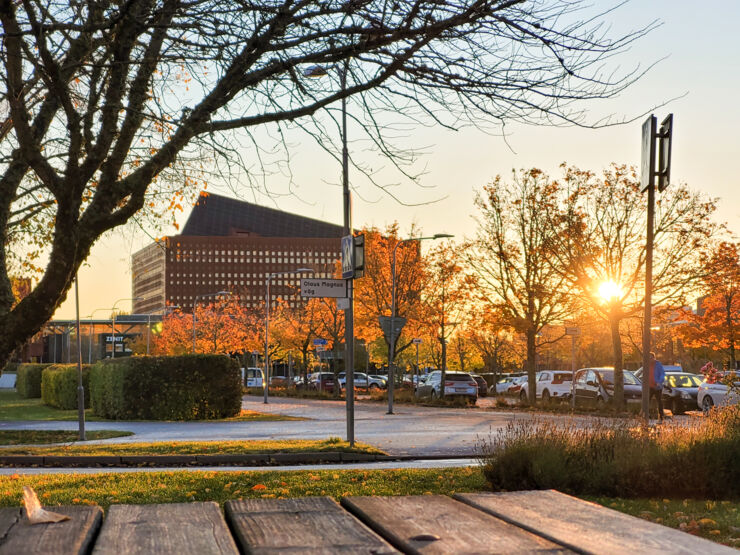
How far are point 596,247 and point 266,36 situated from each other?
30.8 metres

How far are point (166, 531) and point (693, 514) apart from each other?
19.9 ft

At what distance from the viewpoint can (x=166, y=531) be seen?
99.3 inches

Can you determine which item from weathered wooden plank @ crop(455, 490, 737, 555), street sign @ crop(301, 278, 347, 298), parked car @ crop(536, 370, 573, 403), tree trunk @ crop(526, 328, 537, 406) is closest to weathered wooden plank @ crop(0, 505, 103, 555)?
weathered wooden plank @ crop(455, 490, 737, 555)

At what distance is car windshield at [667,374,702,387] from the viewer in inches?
1358

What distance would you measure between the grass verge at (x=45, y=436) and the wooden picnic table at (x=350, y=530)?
20.2 m

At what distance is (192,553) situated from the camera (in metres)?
2.28

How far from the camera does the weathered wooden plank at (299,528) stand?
91.2 inches

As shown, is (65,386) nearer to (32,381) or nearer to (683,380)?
(32,381)

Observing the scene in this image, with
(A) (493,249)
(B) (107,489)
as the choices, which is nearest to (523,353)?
(A) (493,249)

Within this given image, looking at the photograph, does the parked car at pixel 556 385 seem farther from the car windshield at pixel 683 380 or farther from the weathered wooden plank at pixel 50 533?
the weathered wooden plank at pixel 50 533

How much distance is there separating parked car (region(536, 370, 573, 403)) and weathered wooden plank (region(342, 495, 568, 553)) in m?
40.3

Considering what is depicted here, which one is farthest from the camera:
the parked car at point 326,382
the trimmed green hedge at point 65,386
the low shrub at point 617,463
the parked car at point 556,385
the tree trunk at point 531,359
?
the parked car at point 326,382

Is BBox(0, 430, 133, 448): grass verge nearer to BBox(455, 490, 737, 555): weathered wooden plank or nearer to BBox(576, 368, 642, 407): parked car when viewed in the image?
BBox(576, 368, 642, 407): parked car

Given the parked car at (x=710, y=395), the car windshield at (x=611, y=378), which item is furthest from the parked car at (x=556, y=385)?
the parked car at (x=710, y=395)
